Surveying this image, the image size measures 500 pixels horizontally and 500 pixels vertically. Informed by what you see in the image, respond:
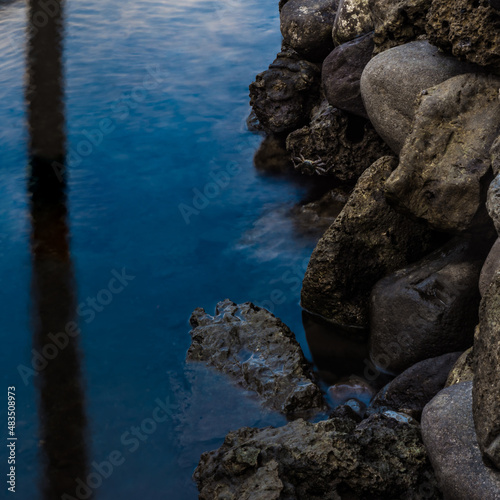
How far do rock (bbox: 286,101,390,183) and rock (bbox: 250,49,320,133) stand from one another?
0.74 m

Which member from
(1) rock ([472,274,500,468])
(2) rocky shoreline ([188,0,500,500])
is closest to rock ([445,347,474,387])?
(2) rocky shoreline ([188,0,500,500])

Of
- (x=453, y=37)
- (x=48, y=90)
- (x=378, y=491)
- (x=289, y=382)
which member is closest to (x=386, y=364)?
(x=289, y=382)

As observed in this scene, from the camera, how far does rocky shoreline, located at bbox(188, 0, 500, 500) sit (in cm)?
433

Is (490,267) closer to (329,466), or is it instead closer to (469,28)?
(329,466)

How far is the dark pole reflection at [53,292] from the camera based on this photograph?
5551 millimetres

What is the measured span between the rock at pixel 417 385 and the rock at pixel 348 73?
3.86m

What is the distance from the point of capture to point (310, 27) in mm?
9602

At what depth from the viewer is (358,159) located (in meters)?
8.62

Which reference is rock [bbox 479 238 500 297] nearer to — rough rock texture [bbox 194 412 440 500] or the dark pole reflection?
rough rock texture [bbox 194 412 440 500]

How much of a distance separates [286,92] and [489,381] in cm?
676

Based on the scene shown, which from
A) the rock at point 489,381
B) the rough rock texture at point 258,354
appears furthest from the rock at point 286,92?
the rock at point 489,381

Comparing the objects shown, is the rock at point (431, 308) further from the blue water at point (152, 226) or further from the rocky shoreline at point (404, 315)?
the blue water at point (152, 226)

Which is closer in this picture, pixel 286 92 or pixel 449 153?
pixel 449 153

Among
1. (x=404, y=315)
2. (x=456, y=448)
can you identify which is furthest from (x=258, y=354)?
(x=456, y=448)
